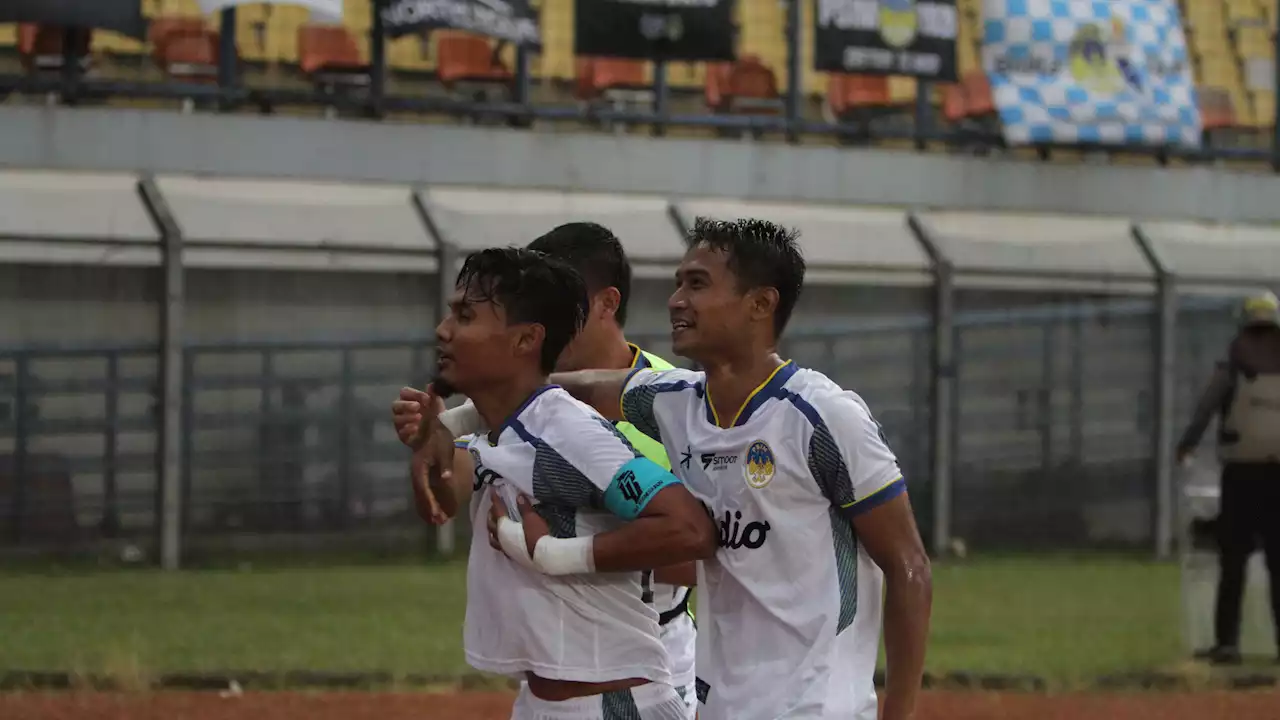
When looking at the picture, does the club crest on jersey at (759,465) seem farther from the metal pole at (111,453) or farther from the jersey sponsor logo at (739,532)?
the metal pole at (111,453)

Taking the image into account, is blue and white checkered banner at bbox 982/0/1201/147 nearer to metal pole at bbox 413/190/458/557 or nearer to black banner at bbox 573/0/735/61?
black banner at bbox 573/0/735/61

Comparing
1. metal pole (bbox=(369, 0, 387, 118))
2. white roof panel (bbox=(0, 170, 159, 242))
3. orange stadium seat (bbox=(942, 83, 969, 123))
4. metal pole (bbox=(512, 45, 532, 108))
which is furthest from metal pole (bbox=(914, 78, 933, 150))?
white roof panel (bbox=(0, 170, 159, 242))

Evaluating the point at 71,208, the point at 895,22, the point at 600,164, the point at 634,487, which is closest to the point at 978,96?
the point at 895,22

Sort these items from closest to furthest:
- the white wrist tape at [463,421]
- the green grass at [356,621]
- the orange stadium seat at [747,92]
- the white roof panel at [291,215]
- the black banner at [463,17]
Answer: the white wrist tape at [463,421] → the green grass at [356,621] → the white roof panel at [291,215] → the black banner at [463,17] → the orange stadium seat at [747,92]

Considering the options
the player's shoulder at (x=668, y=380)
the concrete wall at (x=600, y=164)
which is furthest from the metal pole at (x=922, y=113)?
the player's shoulder at (x=668, y=380)

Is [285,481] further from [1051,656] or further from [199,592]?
[1051,656]

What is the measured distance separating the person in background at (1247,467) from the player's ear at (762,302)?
7610 mm

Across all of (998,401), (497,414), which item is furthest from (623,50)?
(497,414)

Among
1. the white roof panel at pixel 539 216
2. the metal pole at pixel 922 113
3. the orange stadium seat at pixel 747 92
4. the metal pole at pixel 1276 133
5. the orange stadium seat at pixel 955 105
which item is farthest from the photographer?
the metal pole at pixel 1276 133

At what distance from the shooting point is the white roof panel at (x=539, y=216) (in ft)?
54.7

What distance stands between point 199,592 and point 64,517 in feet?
6.57

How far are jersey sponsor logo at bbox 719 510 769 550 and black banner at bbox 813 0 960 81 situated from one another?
15.5 m

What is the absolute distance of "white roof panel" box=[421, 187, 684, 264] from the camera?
1667 centimetres

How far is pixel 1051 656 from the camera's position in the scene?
11.1m
